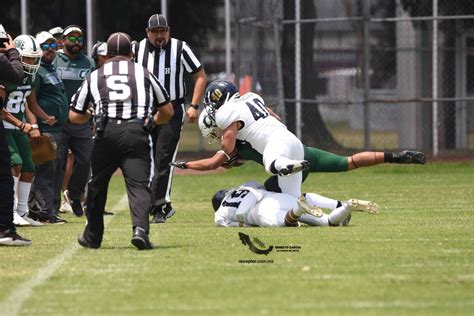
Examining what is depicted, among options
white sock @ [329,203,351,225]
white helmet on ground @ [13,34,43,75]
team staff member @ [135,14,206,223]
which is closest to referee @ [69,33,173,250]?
white sock @ [329,203,351,225]

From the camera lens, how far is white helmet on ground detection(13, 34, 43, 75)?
12.3 metres

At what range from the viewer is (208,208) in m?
14.5

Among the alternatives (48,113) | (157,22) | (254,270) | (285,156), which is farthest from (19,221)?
(254,270)

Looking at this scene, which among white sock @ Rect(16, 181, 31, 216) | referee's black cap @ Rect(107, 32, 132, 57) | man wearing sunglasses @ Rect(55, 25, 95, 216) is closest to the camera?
referee's black cap @ Rect(107, 32, 132, 57)

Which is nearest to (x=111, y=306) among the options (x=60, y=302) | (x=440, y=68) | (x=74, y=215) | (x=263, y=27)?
(x=60, y=302)

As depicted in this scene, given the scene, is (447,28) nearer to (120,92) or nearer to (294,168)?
(294,168)

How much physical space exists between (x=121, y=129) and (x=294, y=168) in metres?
1.93

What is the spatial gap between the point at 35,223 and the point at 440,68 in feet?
42.8

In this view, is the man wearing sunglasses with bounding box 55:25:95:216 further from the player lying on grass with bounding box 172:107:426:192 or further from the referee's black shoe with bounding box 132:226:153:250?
the referee's black shoe with bounding box 132:226:153:250

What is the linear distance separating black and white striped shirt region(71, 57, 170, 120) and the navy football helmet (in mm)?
1815

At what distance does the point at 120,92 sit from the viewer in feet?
31.9

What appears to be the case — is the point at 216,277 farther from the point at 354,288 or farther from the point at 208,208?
the point at 208,208

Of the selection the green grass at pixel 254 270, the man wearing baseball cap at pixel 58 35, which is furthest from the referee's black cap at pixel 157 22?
the green grass at pixel 254 270

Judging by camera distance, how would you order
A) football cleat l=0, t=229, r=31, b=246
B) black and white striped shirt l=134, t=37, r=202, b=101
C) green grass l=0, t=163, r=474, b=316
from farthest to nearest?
1. black and white striped shirt l=134, t=37, r=202, b=101
2. football cleat l=0, t=229, r=31, b=246
3. green grass l=0, t=163, r=474, b=316
